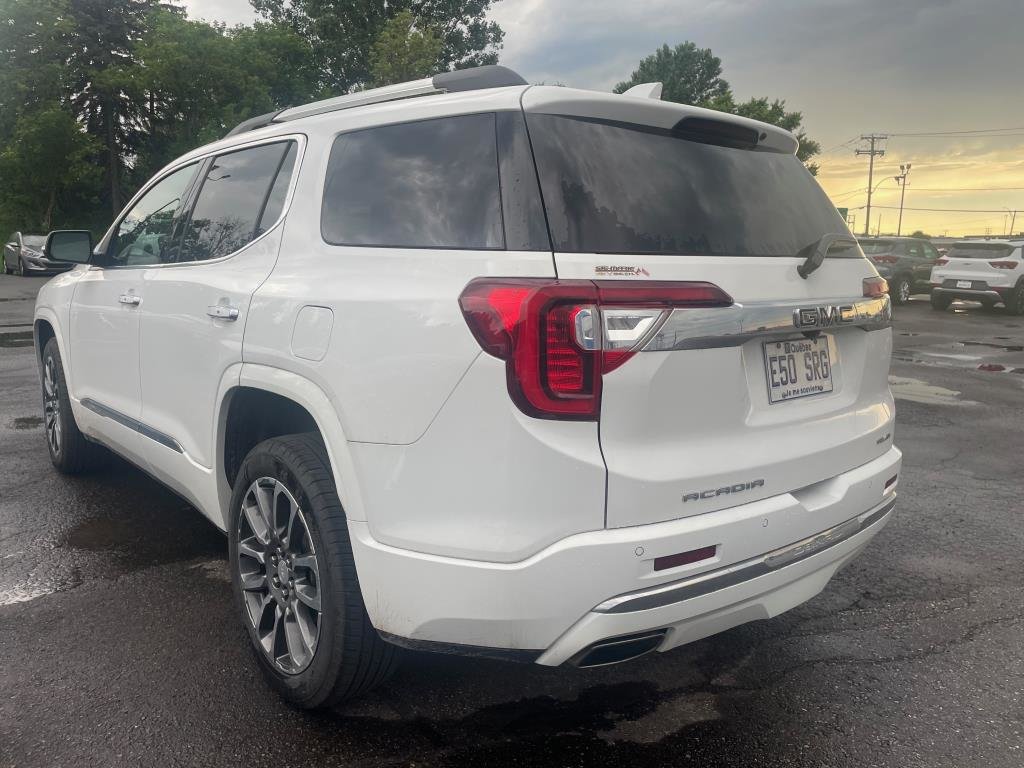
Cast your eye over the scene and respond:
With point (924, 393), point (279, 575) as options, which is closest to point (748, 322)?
point (279, 575)

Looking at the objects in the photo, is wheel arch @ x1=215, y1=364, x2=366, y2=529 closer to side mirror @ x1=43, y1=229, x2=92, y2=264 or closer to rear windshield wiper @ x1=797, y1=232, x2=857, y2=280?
rear windshield wiper @ x1=797, y1=232, x2=857, y2=280

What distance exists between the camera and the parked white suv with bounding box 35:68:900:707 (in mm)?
2047

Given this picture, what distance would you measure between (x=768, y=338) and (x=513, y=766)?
138cm

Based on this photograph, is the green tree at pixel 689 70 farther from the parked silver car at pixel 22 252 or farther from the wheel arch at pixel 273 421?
the wheel arch at pixel 273 421

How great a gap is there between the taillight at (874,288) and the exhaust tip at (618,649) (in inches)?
53.6

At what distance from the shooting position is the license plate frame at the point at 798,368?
7.89 ft

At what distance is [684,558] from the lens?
6.98 ft

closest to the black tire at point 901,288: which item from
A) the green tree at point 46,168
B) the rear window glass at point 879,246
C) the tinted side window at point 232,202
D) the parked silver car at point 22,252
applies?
the rear window glass at point 879,246

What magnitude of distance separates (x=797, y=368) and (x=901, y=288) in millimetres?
21178

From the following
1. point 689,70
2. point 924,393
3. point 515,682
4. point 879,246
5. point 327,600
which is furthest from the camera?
point 689,70

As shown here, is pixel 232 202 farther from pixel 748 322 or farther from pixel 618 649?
A: pixel 618 649

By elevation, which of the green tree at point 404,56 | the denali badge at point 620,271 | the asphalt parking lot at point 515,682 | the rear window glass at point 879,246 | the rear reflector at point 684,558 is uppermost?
the green tree at point 404,56

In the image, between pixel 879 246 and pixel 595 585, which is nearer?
pixel 595 585

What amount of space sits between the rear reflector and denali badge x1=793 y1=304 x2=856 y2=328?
2.37 ft
